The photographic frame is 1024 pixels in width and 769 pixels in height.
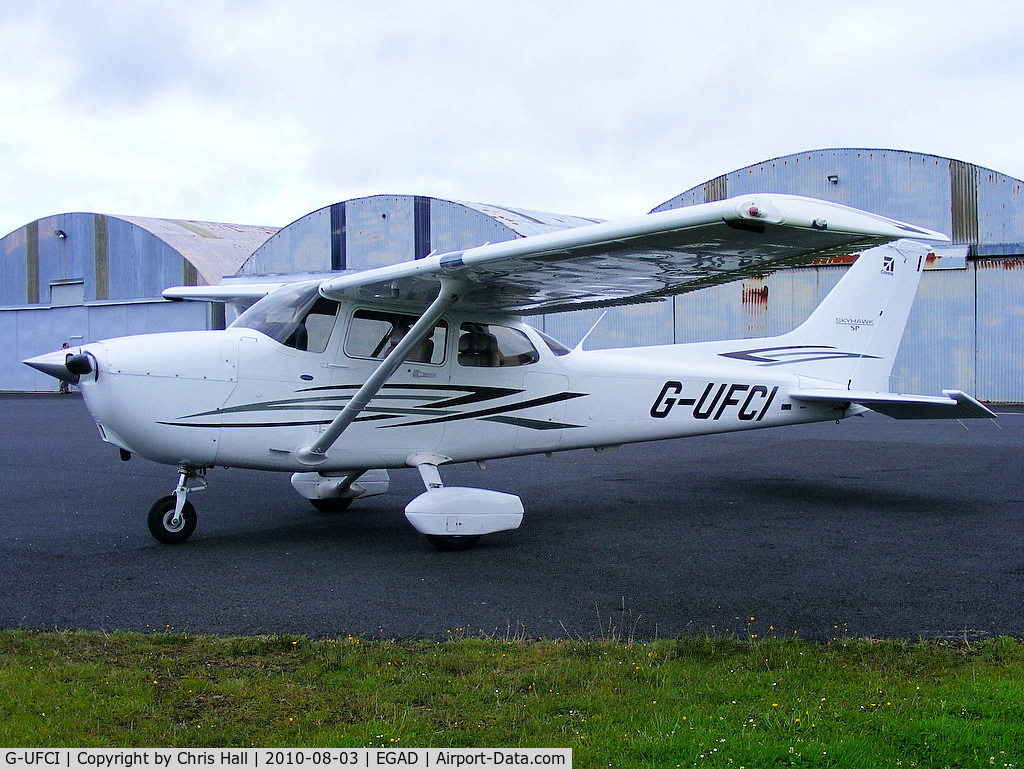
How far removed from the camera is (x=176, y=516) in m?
7.45

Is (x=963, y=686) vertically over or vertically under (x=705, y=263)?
under

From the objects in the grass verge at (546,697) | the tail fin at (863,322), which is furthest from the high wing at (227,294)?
the tail fin at (863,322)

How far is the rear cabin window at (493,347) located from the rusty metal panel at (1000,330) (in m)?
19.1

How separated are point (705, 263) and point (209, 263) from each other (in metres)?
31.5

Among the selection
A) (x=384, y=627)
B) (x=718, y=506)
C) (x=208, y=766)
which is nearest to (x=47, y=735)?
(x=208, y=766)

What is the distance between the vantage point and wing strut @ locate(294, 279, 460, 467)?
7016mm

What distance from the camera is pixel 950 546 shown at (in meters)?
7.21

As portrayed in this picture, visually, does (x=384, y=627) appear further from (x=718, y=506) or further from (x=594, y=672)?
(x=718, y=506)

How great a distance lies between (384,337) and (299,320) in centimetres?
73

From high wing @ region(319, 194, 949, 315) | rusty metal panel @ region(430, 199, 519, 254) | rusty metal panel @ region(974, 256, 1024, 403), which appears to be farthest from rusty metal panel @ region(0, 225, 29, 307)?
high wing @ region(319, 194, 949, 315)

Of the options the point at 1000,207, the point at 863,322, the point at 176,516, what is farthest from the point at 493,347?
the point at 1000,207

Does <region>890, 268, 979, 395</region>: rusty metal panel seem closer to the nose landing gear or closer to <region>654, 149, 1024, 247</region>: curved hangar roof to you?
<region>654, 149, 1024, 247</region>: curved hangar roof

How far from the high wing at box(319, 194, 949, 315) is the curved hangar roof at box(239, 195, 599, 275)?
18331 mm

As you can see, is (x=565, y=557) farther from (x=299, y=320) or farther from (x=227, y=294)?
(x=227, y=294)
